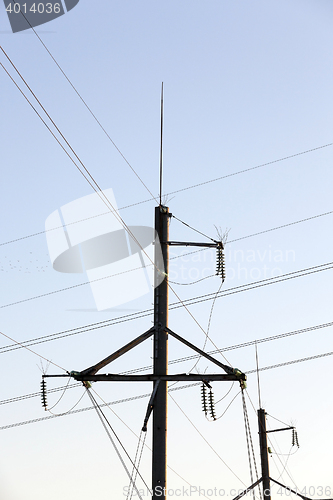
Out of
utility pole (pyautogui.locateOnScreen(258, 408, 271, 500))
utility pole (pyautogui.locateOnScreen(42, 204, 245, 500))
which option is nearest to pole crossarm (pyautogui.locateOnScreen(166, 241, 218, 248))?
utility pole (pyautogui.locateOnScreen(42, 204, 245, 500))

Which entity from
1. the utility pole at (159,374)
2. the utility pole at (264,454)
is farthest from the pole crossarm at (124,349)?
the utility pole at (264,454)

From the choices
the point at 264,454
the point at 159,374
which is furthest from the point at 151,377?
the point at 264,454

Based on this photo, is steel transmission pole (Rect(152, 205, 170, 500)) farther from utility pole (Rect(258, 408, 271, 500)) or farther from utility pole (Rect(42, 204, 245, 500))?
utility pole (Rect(258, 408, 271, 500))

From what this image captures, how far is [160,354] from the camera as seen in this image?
13.5m

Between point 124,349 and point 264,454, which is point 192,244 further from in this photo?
point 264,454

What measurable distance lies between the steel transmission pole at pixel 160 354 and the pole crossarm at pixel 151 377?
6.6 inches

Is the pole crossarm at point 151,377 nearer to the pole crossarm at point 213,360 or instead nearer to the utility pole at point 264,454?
the pole crossarm at point 213,360

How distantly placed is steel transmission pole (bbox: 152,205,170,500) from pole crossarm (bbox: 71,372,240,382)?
0.55ft

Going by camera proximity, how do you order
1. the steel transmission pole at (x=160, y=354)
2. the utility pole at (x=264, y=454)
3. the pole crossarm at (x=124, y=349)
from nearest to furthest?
the steel transmission pole at (x=160, y=354) < the pole crossarm at (x=124, y=349) < the utility pole at (x=264, y=454)

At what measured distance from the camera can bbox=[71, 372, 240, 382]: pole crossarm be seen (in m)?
13.0

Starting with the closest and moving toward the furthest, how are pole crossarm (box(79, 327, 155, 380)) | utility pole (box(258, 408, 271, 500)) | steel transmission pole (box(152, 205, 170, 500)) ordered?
1. steel transmission pole (box(152, 205, 170, 500))
2. pole crossarm (box(79, 327, 155, 380))
3. utility pole (box(258, 408, 271, 500))

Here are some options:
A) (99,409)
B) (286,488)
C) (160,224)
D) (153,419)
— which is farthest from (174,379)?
(286,488)

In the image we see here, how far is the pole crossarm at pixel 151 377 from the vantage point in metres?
13.0

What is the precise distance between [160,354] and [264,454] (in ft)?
42.1
